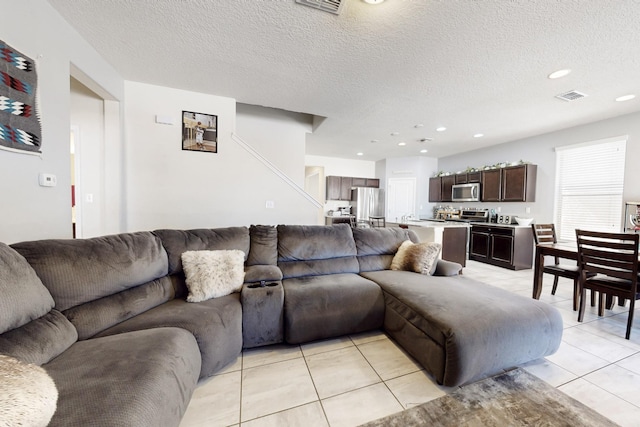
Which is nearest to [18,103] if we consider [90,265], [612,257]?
[90,265]

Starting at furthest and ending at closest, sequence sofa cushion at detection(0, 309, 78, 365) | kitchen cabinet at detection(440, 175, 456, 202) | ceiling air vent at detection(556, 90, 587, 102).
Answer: kitchen cabinet at detection(440, 175, 456, 202), ceiling air vent at detection(556, 90, 587, 102), sofa cushion at detection(0, 309, 78, 365)

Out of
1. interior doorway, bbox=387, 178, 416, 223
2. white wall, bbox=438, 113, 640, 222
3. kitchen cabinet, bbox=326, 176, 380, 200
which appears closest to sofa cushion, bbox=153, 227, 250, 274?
kitchen cabinet, bbox=326, 176, 380, 200

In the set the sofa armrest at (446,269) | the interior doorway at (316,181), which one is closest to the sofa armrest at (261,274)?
the sofa armrest at (446,269)

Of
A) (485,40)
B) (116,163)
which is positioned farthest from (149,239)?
(485,40)

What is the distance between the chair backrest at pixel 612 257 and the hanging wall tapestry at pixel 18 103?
15.8 ft

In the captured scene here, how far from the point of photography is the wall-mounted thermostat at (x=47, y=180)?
6.16 ft

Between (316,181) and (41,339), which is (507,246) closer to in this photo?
(316,181)

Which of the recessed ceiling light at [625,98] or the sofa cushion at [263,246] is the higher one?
the recessed ceiling light at [625,98]

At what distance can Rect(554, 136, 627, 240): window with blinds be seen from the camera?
3.78 m

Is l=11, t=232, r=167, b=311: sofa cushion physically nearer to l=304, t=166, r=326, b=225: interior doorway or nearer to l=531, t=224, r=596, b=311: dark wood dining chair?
l=531, t=224, r=596, b=311: dark wood dining chair

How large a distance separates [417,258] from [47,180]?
3.42 meters

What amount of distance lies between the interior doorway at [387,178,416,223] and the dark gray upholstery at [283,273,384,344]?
5.32 metres

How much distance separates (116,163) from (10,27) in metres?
1.67

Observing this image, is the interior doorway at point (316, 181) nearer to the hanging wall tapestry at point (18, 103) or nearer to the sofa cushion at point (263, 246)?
the sofa cushion at point (263, 246)
